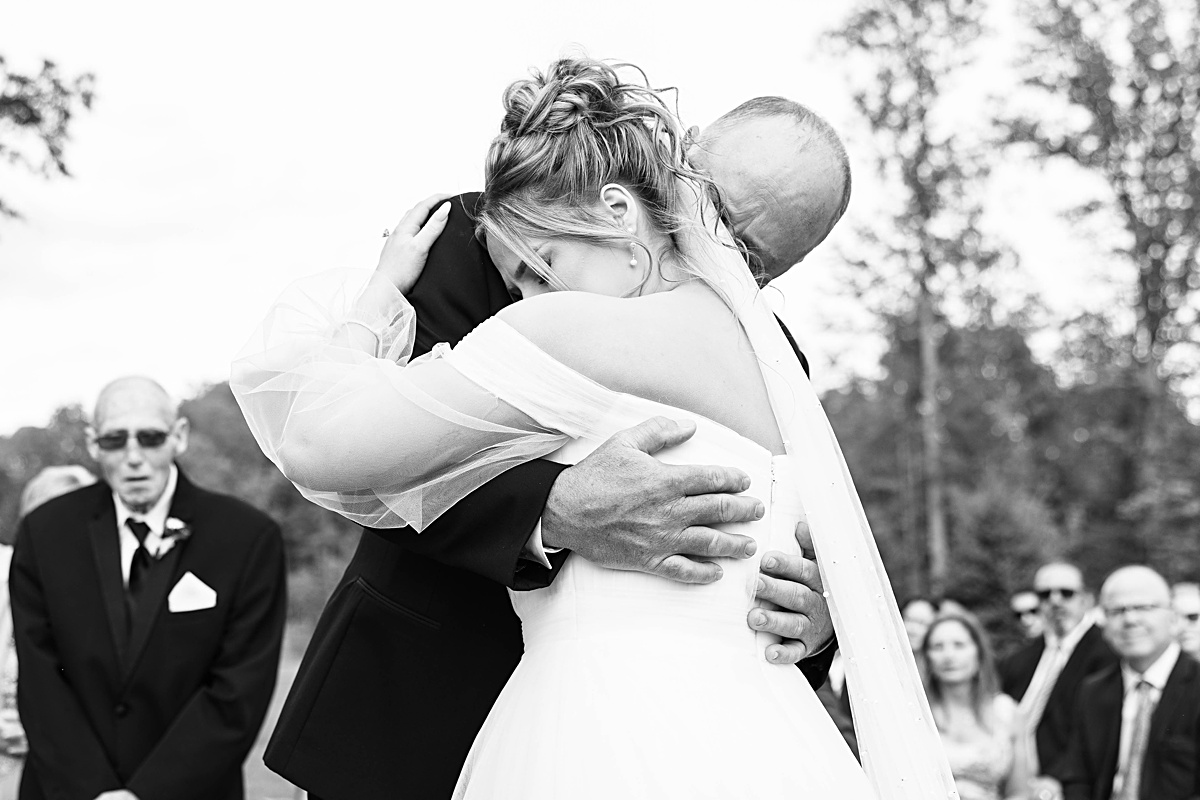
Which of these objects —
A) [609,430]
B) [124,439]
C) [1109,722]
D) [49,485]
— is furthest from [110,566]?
[1109,722]

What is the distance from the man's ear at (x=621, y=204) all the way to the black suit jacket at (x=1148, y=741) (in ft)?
24.1

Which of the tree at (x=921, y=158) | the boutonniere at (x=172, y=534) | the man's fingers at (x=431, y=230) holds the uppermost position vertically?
the tree at (x=921, y=158)

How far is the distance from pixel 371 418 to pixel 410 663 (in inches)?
27.2

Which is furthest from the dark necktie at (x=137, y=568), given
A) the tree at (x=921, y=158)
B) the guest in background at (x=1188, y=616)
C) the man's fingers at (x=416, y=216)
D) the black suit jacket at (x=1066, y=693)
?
the tree at (x=921, y=158)

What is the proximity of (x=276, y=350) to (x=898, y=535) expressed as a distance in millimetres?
32293

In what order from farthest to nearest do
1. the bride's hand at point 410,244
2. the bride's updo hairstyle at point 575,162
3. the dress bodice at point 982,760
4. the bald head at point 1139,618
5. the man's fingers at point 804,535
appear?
the bald head at point 1139,618 → the dress bodice at point 982,760 → the bride's hand at point 410,244 → the man's fingers at point 804,535 → the bride's updo hairstyle at point 575,162

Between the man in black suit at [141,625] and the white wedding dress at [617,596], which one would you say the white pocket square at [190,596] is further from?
the white wedding dress at [617,596]

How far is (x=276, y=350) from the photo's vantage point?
8.89 ft

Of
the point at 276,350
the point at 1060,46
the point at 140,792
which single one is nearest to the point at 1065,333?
the point at 1060,46

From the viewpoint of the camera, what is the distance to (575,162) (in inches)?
105

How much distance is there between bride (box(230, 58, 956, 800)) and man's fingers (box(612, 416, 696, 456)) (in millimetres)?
47

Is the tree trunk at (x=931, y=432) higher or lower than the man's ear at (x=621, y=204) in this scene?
higher

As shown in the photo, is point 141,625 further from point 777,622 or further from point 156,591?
point 777,622

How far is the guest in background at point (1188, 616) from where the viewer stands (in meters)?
11.3
